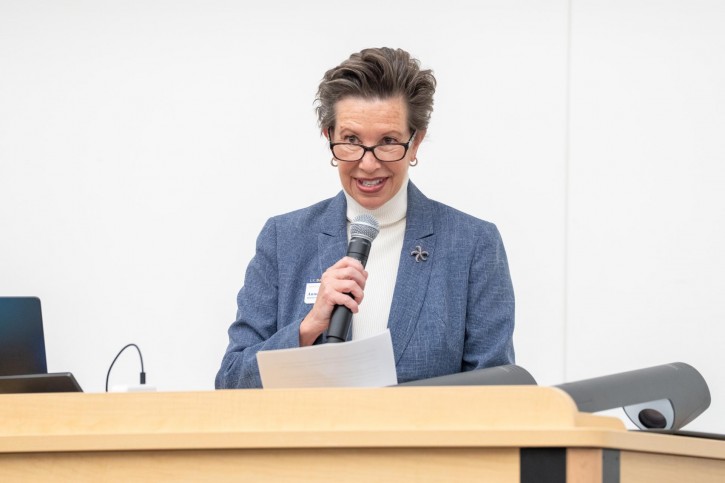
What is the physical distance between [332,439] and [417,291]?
1104 millimetres

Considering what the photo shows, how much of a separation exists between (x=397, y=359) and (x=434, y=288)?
185mm

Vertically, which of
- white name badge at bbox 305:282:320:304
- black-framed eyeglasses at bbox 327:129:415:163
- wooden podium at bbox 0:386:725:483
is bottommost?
wooden podium at bbox 0:386:725:483

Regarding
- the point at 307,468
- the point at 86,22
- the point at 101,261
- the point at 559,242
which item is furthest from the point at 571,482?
the point at 86,22

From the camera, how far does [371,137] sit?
2168 mm

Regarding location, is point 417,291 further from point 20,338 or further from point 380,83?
point 20,338

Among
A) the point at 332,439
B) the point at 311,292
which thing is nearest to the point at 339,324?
the point at 311,292

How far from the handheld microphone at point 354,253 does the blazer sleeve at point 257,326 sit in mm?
203

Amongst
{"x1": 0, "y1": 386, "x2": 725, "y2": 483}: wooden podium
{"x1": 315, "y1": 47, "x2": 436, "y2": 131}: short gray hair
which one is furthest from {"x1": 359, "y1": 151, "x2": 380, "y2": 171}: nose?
{"x1": 0, "y1": 386, "x2": 725, "y2": 483}: wooden podium

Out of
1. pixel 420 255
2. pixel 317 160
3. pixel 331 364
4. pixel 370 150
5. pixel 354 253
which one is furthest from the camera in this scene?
pixel 317 160

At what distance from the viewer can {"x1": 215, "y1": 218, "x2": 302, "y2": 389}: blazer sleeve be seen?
204cm

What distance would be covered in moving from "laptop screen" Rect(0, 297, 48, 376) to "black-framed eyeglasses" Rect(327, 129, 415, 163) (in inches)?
27.9

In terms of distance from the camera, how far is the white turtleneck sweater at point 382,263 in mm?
2225

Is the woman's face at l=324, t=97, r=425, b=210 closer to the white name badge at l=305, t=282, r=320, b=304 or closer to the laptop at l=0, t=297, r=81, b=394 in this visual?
the white name badge at l=305, t=282, r=320, b=304

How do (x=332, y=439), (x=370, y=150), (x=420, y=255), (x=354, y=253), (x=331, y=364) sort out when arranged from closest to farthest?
(x=332, y=439) → (x=331, y=364) → (x=354, y=253) → (x=370, y=150) → (x=420, y=255)
